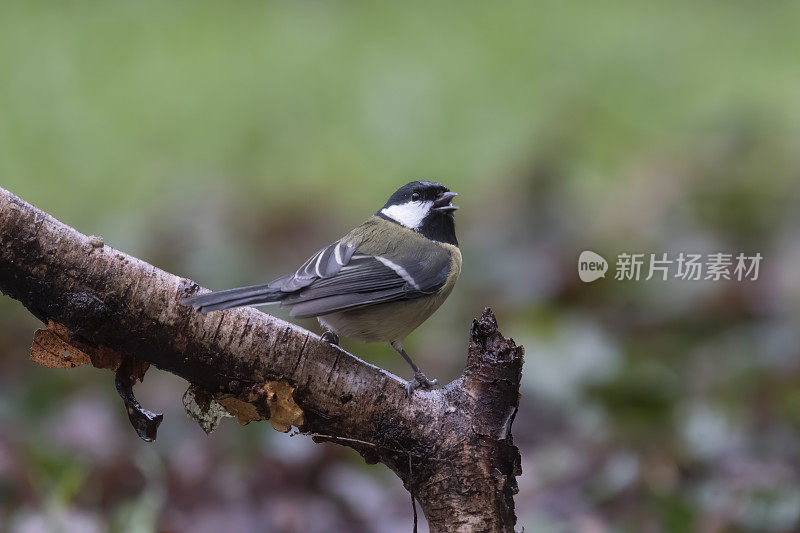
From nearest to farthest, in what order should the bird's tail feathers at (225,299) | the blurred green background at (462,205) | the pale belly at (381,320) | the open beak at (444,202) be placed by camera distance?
the bird's tail feathers at (225,299), the pale belly at (381,320), the open beak at (444,202), the blurred green background at (462,205)

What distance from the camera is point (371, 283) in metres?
1.75

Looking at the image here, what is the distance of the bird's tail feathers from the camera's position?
1.42 metres

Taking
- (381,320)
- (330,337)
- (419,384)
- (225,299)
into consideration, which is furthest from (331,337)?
(225,299)

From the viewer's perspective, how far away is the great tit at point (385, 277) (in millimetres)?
1647

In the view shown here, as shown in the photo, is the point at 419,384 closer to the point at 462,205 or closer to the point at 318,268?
the point at 318,268

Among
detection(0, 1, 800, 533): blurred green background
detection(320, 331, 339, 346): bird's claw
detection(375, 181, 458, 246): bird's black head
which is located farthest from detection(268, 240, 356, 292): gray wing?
detection(0, 1, 800, 533): blurred green background

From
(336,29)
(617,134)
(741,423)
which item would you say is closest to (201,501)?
(741,423)

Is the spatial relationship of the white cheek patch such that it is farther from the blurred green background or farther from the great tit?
the blurred green background

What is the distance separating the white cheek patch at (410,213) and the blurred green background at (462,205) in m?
0.80

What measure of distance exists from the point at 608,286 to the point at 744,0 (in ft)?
15.8

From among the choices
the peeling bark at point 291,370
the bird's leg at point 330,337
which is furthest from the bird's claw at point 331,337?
the peeling bark at point 291,370

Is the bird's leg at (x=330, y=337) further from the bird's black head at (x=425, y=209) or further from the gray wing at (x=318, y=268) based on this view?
the bird's black head at (x=425, y=209)

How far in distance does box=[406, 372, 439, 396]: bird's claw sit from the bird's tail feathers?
12.7 inches

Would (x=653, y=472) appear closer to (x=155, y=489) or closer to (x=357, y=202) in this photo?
(x=155, y=489)
